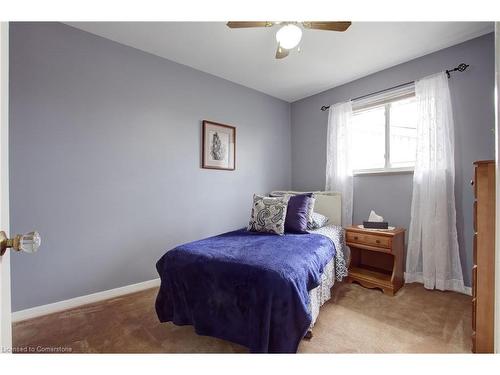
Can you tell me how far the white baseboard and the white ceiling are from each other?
2477 millimetres

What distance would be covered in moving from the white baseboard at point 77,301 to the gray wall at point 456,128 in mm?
2681

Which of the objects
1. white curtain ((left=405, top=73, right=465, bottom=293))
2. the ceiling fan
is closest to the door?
the ceiling fan

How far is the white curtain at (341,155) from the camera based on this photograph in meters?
3.05

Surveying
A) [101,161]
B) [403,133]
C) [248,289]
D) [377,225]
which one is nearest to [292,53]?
A: [403,133]

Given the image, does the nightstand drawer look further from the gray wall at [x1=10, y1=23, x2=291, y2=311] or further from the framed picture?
the framed picture

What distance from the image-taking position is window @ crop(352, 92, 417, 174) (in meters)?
2.69

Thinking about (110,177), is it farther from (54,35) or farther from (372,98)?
(372,98)

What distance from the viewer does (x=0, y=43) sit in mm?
567

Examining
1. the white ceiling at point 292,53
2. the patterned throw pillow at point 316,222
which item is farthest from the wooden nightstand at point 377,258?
the white ceiling at point 292,53

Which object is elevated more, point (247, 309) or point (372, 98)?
point (372, 98)

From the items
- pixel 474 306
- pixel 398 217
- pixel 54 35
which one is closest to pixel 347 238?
pixel 398 217

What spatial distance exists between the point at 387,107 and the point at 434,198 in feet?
4.03

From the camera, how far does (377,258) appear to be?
2.80m

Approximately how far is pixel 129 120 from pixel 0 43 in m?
1.93
